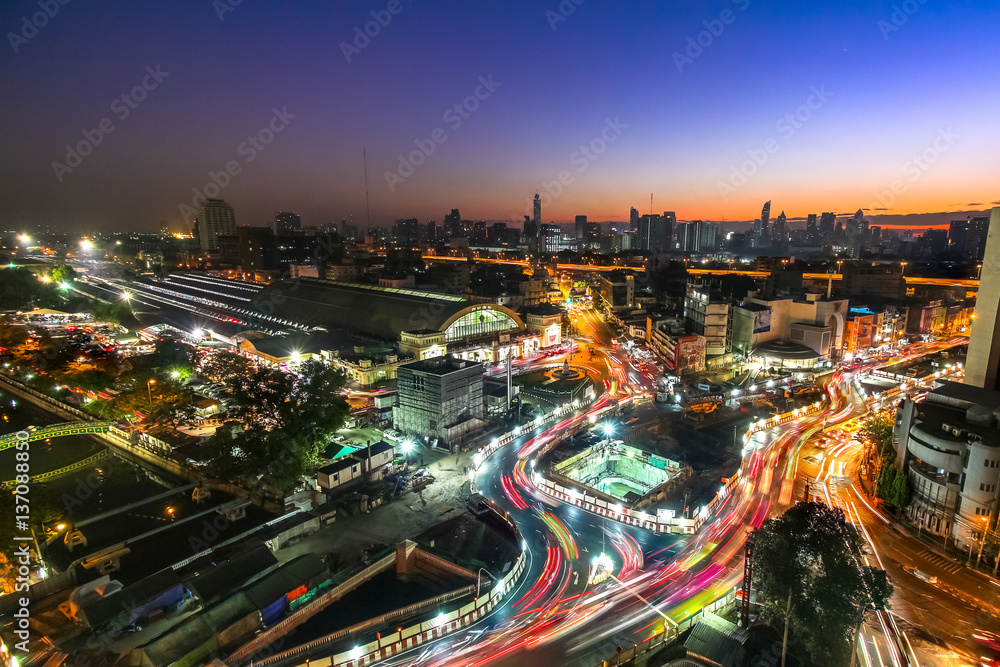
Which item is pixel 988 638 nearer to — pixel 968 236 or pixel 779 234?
pixel 968 236

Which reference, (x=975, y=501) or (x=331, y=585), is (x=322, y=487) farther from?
(x=975, y=501)

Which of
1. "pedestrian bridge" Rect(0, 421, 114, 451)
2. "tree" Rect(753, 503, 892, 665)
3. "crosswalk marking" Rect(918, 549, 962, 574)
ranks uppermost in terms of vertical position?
"tree" Rect(753, 503, 892, 665)

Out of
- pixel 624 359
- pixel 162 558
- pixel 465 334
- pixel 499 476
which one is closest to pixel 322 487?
pixel 162 558

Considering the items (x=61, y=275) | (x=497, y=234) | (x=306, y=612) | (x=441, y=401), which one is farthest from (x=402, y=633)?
(x=497, y=234)

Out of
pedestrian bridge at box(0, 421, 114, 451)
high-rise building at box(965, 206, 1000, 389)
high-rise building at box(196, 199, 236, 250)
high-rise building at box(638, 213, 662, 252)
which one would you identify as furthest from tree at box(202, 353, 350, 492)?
high-rise building at box(638, 213, 662, 252)

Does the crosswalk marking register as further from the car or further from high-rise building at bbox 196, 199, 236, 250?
high-rise building at bbox 196, 199, 236, 250

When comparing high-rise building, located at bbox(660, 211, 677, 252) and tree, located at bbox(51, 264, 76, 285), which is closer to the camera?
tree, located at bbox(51, 264, 76, 285)

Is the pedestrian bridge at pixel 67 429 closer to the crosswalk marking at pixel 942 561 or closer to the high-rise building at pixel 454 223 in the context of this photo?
the crosswalk marking at pixel 942 561
